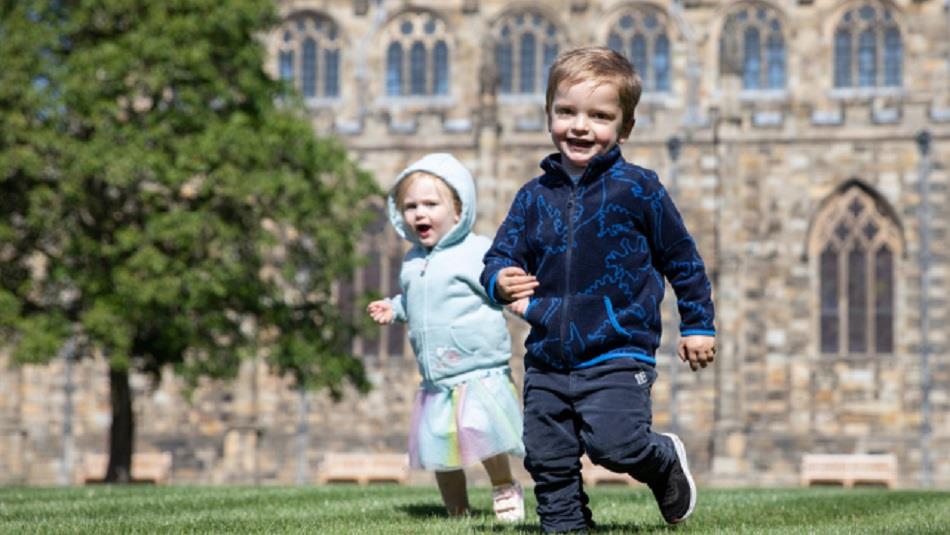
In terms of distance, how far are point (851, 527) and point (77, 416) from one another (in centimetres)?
2496

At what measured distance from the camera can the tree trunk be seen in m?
21.7

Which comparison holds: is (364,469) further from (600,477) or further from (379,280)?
(600,477)

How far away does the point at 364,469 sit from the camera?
28625mm

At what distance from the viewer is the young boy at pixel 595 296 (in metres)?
6.48

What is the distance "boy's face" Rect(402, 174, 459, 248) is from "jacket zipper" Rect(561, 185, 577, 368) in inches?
72.8

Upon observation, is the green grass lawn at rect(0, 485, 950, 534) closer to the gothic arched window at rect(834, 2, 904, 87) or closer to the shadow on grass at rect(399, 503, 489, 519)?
the shadow on grass at rect(399, 503, 489, 519)

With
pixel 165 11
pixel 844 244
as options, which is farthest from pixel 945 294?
pixel 165 11

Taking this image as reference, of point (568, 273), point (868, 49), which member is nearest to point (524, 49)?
point (868, 49)

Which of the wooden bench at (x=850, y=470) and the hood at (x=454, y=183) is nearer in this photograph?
the hood at (x=454, y=183)

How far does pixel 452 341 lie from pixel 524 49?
25.3 meters

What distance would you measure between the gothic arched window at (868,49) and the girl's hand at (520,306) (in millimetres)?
25998

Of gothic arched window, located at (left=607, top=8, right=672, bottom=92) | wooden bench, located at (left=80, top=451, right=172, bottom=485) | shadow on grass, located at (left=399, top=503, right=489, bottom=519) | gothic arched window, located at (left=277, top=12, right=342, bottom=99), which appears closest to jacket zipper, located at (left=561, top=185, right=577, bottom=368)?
shadow on grass, located at (left=399, top=503, right=489, bottom=519)

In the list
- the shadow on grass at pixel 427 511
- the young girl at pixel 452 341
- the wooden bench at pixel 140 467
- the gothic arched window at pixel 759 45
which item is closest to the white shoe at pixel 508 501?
the young girl at pixel 452 341

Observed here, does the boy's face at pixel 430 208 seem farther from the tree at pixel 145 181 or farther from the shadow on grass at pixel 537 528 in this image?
the tree at pixel 145 181
